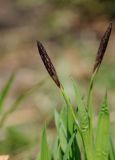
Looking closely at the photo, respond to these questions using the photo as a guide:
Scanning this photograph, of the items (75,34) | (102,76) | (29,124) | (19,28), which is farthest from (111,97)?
(19,28)

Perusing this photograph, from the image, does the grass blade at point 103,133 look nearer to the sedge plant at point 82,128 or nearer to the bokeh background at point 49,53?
the sedge plant at point 82,128

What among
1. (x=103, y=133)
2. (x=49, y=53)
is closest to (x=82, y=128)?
(x=103, y=133)

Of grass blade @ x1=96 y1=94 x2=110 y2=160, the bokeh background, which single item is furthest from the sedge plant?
the bokeh background

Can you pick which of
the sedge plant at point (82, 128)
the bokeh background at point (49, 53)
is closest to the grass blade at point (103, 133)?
the sedge plant at point (82, 128)

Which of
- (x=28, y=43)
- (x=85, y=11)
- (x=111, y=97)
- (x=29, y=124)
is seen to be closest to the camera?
(x=29, y=124)

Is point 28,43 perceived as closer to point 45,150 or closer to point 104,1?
point 104,1
